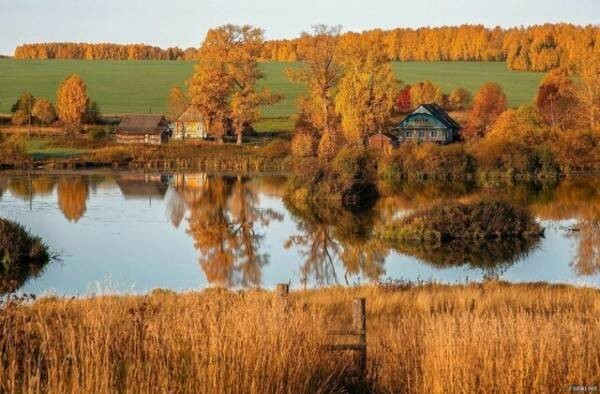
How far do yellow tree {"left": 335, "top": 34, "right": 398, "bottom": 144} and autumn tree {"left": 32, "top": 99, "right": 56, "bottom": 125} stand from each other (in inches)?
1373

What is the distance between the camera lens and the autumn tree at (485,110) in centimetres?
8069

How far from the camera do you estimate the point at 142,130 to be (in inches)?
3204

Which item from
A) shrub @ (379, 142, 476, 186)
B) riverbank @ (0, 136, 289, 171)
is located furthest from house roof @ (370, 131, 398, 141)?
shrub @ (379, 142, 476, 186)

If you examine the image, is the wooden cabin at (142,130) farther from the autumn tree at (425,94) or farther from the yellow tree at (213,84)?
the autumn tree at (425,94)

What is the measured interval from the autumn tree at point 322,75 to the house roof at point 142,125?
68.1 feet

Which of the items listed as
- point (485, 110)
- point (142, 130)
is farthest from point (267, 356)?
point (485, 110)

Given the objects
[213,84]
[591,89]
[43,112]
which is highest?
[213,84]

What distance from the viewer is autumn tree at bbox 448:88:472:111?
103500 millimetres

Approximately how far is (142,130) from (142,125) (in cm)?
100

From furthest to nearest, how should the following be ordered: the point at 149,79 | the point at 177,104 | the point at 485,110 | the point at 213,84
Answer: the point at 149,79
the point at 177,104
the point at 485,110
the point at 213,84

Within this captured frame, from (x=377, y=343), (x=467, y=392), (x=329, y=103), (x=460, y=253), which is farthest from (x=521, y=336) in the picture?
(x=329, y=103)

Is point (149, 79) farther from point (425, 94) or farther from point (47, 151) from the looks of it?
point (47, 151)

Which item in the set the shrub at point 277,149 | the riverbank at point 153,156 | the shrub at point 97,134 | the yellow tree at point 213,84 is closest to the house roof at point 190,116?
the yellow tree at point 213,84

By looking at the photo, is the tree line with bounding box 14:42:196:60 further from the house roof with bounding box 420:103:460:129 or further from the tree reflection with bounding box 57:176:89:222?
the tree reflection with bounding box 57:176:89:222
